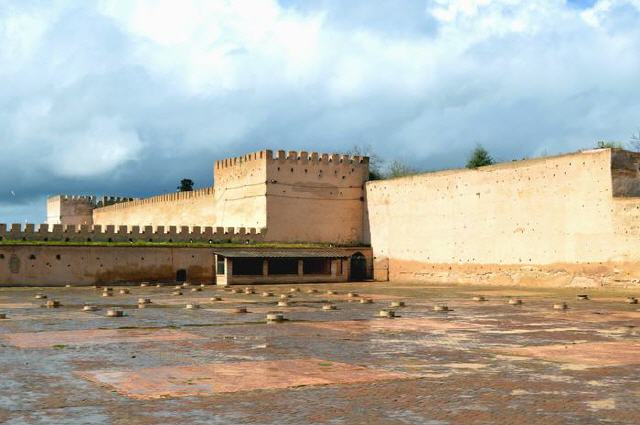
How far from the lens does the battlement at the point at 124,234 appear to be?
102ft

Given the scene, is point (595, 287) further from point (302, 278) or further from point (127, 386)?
point (127, 386)

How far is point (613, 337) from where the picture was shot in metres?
11.6

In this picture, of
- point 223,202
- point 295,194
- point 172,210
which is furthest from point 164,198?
point 295,194

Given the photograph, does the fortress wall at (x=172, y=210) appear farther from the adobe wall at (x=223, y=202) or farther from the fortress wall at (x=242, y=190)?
the fortress wall at (x=242, y=190)

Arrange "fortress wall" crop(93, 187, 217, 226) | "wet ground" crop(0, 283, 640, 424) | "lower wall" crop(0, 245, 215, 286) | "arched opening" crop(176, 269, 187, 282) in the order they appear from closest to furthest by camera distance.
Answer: "wet ground" crop(0, 283, 640, 424) < "lower wall" crop(0, 245, 215, 286) < "arched opening" crop(176, 269, 187, 282) < "fortress wall" crop(93, 187, 217, 226)

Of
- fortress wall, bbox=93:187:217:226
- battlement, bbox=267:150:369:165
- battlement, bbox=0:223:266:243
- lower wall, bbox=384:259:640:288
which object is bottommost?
lower wall, bbox=384:259:640:288

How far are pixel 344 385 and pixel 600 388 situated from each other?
241 centimetres

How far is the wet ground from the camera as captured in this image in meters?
6.12

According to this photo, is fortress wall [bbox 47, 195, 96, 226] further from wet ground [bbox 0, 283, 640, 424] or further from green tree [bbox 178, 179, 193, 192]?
wet ground [bbox 0, 283, 640, 424]

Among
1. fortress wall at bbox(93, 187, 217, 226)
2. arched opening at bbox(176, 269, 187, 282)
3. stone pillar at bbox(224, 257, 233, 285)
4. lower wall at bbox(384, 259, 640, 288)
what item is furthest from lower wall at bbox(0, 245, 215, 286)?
lower wall at bbox(384, 259, 640, 288)

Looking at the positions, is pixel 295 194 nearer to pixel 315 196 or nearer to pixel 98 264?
pixel 315 196

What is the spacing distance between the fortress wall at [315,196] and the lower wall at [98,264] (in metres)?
4.72

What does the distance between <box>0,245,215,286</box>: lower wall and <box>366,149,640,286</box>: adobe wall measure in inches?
358

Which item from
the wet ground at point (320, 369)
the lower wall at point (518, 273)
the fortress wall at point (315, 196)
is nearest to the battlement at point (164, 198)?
the fortress wall at point (315, 196)
